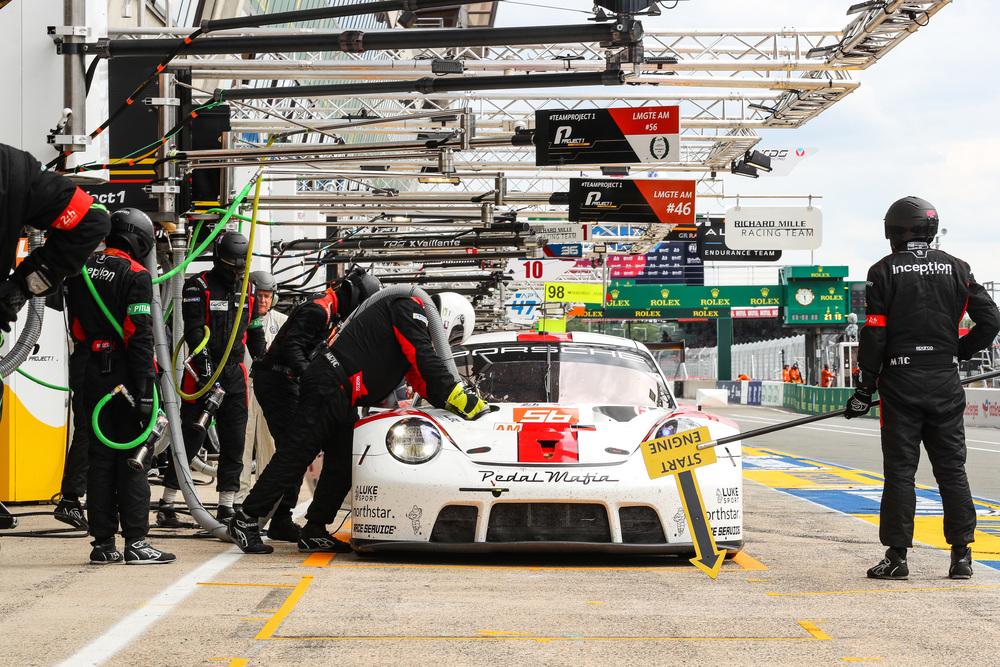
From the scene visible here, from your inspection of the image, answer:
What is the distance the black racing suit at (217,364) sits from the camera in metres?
7.92

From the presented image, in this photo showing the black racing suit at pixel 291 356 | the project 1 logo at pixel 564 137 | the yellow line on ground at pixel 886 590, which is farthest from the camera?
the project 1 logo at pixel 564 137

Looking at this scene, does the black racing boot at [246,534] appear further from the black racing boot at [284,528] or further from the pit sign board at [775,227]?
the pit sign board at [775,227]

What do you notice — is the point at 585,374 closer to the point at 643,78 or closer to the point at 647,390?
the point at 647,390

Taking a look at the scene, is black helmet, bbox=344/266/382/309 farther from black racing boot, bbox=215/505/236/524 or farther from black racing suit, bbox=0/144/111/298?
black racing suit, bbox=0/144/111/298

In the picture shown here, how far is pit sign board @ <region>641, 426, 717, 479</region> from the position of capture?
6.10 metres

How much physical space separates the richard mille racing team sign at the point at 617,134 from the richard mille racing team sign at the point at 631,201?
9.52 ft

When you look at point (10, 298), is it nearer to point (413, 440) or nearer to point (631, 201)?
point (413, 440)

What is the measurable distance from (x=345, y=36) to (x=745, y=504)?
483 centimetres

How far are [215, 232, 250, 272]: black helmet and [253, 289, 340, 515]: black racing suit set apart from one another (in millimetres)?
660

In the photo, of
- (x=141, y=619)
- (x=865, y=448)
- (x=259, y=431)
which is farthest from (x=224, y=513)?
(x=865, y=448)

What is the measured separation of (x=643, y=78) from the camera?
13.6 m

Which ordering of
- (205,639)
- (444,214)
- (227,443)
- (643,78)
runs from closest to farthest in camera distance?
1. (205,639)
2. (227,443)
3. (643,78)
4. (444,214)

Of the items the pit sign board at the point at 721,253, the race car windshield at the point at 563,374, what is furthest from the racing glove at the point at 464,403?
the pit sign board at the point at 721,253

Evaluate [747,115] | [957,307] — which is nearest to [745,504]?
[957,307]
